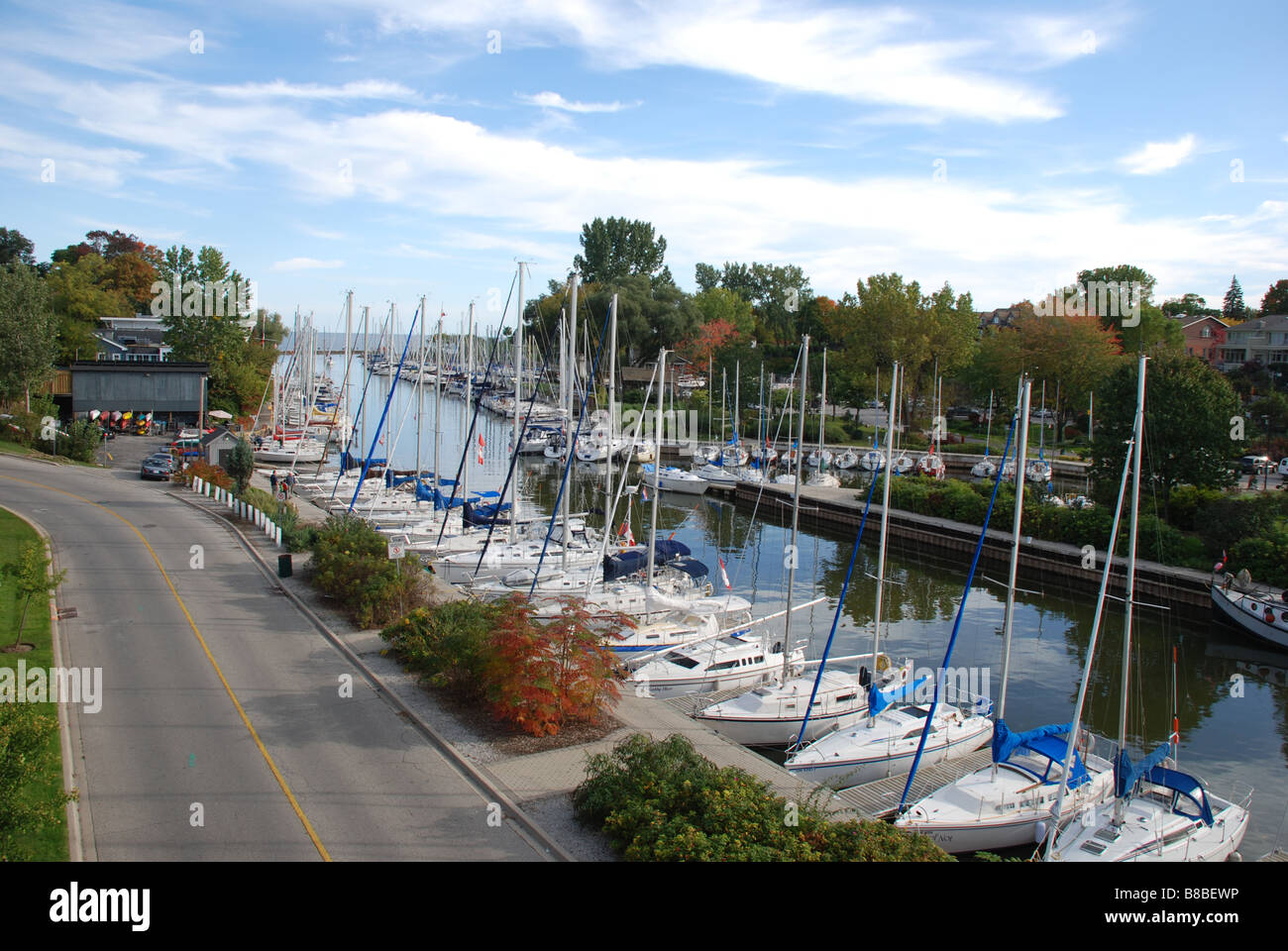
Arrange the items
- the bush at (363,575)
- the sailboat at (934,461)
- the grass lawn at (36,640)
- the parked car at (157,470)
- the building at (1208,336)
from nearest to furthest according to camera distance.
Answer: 1. the grass lawn at (36,640)
2. the bush at (363,575)
3. the parked car at (157,470)
4. the sailboat at (934,461)
5. the building at (1208,336)

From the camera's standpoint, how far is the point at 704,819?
13.8 metres

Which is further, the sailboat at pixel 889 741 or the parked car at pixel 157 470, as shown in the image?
the parked car at pixel 157 470

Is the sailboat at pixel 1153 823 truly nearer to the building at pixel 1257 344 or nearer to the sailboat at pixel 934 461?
the sailboat at pixel 934 461

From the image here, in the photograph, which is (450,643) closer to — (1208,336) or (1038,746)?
(1038,746)

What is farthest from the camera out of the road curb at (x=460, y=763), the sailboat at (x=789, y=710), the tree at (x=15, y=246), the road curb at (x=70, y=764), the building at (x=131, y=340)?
the tree at (x=15, y=246)

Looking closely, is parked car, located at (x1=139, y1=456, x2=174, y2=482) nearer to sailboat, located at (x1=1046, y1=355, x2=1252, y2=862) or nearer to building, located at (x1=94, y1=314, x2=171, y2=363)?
building, located at (x1=94, y1=314, x2=171, y2=363)

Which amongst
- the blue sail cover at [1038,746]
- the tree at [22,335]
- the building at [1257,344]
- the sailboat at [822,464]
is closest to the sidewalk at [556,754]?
the blue sail cover at [1038,746]

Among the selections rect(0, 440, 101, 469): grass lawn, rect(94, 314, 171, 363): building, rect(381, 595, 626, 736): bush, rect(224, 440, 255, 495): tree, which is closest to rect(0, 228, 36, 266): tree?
rect(94, 314, 171, 363): building

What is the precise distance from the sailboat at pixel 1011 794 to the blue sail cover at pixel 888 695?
9.46 ft

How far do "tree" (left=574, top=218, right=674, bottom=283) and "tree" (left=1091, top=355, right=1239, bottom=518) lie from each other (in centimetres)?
9197

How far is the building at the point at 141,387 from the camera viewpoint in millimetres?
66000

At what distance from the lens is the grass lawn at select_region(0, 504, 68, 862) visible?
13.8 m
